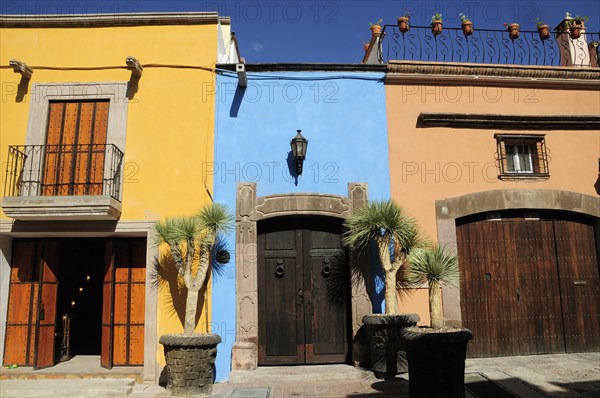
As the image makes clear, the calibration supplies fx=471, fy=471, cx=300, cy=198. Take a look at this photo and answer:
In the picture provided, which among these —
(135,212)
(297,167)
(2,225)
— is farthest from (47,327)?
(297,167)

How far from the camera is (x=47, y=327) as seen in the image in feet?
25.5

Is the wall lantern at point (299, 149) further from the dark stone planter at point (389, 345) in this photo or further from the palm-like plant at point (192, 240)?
the dark stone planter at point (389, 345)

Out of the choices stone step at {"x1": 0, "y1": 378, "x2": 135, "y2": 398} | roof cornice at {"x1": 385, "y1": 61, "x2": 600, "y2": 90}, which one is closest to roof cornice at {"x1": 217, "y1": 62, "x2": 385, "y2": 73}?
roof cornice at {"x1": 385, "y1": 61, "x2": 600, "y2": 90}

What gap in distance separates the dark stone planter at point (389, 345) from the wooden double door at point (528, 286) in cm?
169

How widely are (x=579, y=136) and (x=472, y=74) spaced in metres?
2.26

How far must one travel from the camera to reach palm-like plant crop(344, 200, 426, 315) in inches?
273

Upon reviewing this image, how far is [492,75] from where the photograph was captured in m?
8.48

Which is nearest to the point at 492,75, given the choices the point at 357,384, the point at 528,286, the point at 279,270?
the point at 528,286

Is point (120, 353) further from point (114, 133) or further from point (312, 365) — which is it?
point (114, 133)

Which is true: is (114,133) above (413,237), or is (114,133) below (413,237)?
above

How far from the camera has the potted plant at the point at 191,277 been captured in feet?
20.8

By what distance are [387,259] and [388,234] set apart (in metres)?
0.38

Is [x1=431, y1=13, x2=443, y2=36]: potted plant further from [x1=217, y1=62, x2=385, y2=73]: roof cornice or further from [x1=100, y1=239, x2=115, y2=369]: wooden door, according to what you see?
[x1=100, y1=239, x2=115, y2=369]: wooden door

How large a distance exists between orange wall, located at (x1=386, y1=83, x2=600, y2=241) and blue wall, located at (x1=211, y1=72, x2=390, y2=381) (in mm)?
333
